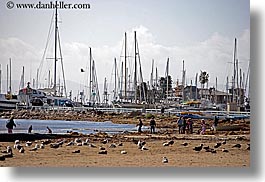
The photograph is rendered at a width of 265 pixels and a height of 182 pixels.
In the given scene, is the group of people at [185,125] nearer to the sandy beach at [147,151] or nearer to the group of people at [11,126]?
the sandy beach at [147,151]

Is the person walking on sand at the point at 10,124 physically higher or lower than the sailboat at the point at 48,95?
lower

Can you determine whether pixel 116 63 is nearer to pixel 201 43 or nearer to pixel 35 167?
pixel 201 43

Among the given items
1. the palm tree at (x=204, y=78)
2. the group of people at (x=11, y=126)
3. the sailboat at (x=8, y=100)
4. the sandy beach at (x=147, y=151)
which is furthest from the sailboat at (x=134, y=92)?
the sailboat at (x=8, y=100)

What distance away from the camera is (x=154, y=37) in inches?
249

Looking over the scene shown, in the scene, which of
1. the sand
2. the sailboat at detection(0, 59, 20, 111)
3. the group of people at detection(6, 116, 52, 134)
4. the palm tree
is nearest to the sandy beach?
the sand

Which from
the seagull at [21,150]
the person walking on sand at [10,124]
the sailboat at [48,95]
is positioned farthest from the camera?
the sailboat at [48,95]

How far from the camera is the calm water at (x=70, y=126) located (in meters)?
6.23

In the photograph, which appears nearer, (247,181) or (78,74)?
(247,181)

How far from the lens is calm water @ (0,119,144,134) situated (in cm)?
623

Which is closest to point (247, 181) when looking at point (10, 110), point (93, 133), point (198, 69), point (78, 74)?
point (198, 69)

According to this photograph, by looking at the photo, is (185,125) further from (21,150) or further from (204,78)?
(21,150)

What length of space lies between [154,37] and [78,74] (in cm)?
93

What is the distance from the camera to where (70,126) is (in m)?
6.35

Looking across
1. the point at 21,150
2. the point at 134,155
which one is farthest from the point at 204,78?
the point at 21,150
